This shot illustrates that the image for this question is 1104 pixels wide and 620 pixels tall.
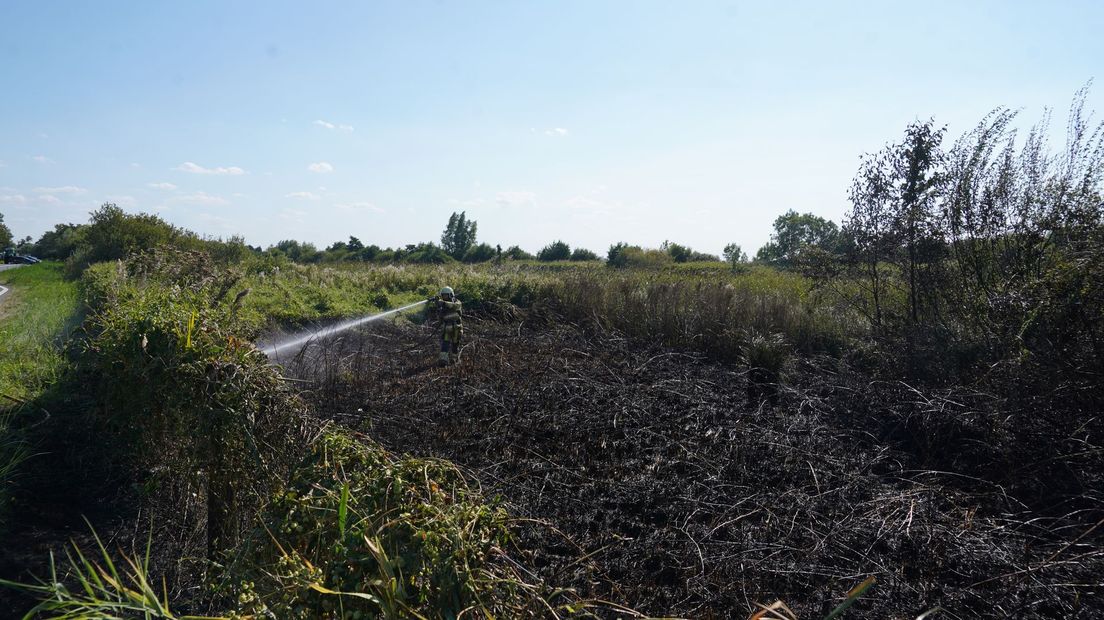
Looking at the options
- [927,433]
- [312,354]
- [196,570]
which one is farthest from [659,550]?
[312,354]

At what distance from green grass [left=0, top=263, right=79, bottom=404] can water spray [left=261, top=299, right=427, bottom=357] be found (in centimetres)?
241

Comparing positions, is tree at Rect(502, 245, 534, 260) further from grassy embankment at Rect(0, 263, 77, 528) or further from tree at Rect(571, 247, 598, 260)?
grassy embankment at Rect(0, 263, 77, 528)

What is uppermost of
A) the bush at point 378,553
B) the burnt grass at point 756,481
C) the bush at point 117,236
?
the bush at point 117,236

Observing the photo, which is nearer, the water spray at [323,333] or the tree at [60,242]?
the water spray at [323,333]

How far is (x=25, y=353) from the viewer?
6.61m

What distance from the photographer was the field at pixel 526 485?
2.32m

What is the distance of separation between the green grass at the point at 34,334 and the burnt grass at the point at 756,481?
7.43ft

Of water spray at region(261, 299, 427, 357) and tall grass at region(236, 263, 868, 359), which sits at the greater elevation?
tall grass at region(236, 263, 868, 359)

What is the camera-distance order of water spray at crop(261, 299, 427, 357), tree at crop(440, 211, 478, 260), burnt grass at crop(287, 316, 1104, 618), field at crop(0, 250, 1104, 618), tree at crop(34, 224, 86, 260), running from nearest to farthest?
field at crop(0, 250, 1104, 618)
burnt grass at crop(287, 316, 1104, 618)
water spray at crop(261, 299, 427, 357)
tree at crop(34, 224, 86, 260)
tree at crop(440, 211, 478, 260)

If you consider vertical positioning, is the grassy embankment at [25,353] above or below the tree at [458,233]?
below

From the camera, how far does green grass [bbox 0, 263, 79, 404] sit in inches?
228

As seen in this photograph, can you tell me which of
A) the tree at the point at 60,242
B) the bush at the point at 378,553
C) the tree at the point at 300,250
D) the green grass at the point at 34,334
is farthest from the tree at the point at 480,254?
the bush at the point at 378,553

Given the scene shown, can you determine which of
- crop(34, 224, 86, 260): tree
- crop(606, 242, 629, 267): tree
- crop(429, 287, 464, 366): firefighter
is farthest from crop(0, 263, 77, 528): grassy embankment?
crop(606, 242, 629, 267): tree

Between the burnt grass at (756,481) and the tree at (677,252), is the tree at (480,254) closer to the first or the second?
the tree at (677,252)
